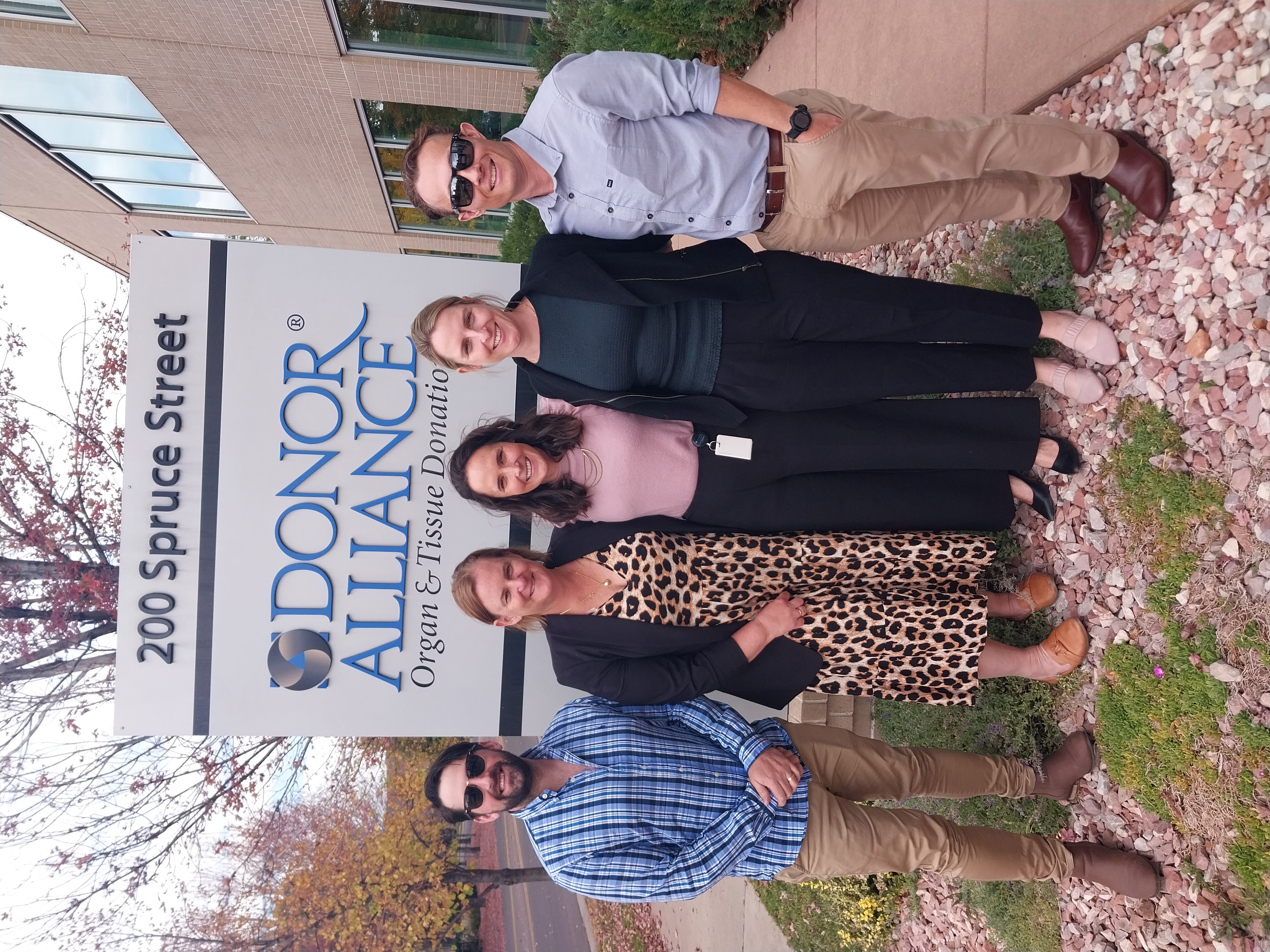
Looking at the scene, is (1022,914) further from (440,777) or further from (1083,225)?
(1083,225)

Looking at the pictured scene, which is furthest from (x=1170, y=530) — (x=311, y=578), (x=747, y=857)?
(x=311, y=578)

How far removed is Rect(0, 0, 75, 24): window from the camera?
5.88 metres

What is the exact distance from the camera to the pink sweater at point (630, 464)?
2.68 meters

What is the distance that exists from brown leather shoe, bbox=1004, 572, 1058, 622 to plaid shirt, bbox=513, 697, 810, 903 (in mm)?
1177

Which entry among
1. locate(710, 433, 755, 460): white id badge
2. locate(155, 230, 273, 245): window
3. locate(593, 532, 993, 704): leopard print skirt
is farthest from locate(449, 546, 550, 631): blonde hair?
locate(155, 230, 273, 245): window

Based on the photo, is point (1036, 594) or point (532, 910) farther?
point (532, 910)

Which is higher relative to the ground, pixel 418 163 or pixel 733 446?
pixel 418 163

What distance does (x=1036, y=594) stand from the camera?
10.4ft

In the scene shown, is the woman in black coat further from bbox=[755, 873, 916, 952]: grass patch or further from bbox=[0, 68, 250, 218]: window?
bbox=[0, 68, 250, 218]: window

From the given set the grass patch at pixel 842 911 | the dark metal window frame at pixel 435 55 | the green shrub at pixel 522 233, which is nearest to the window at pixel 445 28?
the dark metal window frame at pixel 435 55

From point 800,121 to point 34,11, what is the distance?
6.68m

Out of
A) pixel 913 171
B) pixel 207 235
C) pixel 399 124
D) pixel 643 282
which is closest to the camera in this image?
pixel 643 282

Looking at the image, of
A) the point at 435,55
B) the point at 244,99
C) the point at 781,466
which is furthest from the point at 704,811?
the point at 244,99

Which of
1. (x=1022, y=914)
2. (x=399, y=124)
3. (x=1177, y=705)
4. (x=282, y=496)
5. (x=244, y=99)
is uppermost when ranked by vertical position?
(x=399, y=124)
